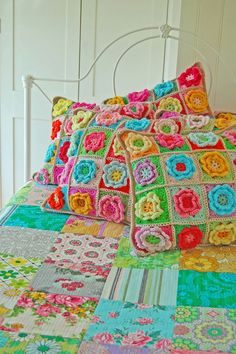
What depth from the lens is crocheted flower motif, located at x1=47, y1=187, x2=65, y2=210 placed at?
73.8 inches

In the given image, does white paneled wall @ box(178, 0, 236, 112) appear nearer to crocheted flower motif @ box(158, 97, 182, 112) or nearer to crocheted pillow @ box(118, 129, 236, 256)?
crocheted flower motif @ box(158, 97, 182, 112)

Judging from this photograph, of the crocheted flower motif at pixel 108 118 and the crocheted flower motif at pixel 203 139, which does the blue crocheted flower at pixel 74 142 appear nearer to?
the crocheted flower motif at pixel 108 118

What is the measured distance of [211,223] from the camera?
1.64m

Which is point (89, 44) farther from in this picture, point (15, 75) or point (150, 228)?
point (150, 228)

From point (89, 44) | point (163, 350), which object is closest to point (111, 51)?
point (89, 44)

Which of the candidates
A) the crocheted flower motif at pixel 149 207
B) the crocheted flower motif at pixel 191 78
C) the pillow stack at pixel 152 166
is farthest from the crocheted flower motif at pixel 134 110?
the crocheted flower motif at pixel 149 207

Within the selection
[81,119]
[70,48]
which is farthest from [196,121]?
[70,48]

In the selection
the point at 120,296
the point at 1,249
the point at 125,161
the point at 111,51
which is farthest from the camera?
the point at 111,51

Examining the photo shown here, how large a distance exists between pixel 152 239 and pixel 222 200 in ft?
0.85

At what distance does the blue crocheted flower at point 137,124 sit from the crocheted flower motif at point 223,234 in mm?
461

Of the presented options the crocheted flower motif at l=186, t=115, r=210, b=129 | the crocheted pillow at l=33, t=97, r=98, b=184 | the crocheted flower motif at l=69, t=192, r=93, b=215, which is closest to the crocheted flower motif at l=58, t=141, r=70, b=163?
the crocheted pillow at l=33, t=97, r=98, b=184

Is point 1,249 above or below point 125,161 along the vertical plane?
below

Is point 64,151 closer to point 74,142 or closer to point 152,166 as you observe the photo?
point 74,142

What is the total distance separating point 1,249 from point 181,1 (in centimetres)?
148
